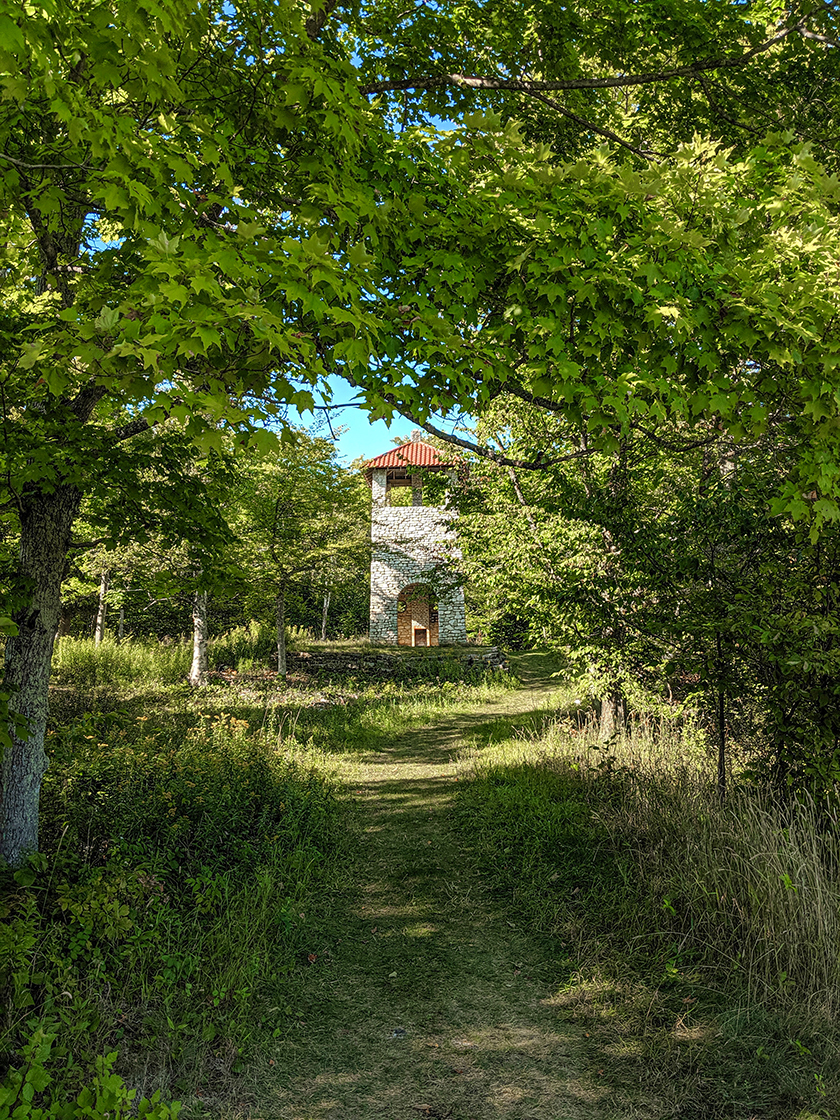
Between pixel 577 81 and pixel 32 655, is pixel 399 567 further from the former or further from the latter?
pixel 577 81

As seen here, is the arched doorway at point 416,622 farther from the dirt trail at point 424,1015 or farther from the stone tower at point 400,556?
the dirt trail at point 424,1015

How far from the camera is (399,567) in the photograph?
20594 mm

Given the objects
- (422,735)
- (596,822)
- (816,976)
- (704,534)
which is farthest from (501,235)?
(422,735)

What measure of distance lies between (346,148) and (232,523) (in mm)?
12109

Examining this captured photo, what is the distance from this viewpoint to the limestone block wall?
20297 millimetres

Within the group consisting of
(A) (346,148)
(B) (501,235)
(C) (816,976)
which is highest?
(A) (346,148)

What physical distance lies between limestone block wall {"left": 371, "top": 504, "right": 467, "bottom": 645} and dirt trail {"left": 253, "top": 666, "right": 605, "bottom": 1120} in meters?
14.3

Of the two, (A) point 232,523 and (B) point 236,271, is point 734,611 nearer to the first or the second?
(B) point 236,271

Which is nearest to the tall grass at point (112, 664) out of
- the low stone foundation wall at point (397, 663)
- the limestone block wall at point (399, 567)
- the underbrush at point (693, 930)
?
the low stone foundation wall at point (397, 663)

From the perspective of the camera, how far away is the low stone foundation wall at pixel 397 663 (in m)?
16.9

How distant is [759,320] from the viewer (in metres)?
3.33

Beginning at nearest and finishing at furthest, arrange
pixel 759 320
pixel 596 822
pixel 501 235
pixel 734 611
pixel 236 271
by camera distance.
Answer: pixel 236 271 → pixel 759 320 → pixel 501 235 → pixel 734 611 → pixel 596 822

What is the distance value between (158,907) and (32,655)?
2.16 m

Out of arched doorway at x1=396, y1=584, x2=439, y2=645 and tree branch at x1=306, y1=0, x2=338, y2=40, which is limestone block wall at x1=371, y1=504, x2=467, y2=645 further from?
tree branch at x1=306, y1=0, x2=338, y2=40
